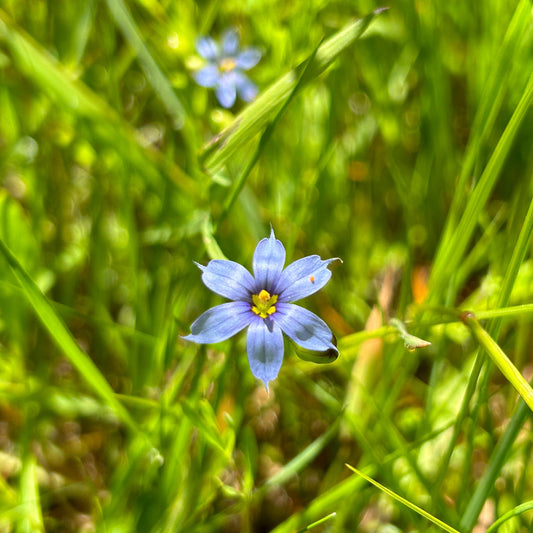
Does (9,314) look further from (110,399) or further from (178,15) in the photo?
(178,15)

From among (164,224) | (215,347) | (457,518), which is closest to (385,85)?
(164,224)

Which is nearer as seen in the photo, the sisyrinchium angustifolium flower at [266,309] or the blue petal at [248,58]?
the sisyrinchium angustifolium flower at [266,309]

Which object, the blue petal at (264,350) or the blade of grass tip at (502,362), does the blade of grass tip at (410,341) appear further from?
the blue petal at (264,350)

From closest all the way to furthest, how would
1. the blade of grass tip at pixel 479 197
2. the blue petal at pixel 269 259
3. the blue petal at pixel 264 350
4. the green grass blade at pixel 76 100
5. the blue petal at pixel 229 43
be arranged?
the blue petal at pixel 264 350, the blue petal at pixel 269 259, the blade of grass tip at pixel 479 197, the green grass blade at pixel 76 100, the blue petal at pixel 229 43

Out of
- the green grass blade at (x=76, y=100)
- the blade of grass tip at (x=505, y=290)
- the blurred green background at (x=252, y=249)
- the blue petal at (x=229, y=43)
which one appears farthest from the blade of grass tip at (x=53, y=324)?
the blue petal at (x=229, y=43)

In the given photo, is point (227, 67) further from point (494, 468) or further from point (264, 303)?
point (494, 468)

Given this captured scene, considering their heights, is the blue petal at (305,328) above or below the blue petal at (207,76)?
below

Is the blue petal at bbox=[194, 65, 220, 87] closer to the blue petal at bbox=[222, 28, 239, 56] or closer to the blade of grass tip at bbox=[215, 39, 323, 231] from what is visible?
the blue petal at bbox=[222, 28, 239, 56]
